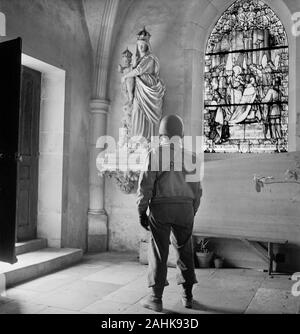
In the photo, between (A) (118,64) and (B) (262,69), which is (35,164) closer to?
(A) (118,64)

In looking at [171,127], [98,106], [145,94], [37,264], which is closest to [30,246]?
[37,264]

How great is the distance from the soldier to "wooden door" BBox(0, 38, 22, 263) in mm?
1476

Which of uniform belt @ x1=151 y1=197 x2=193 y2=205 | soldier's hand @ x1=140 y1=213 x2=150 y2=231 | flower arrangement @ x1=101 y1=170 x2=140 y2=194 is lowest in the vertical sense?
soldier's hand @ x1=140 y1=213 x2=150 y2=231

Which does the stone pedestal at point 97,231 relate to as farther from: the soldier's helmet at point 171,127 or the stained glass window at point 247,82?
the soldier's helmet at point 171,127

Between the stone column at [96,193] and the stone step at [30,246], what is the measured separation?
34.1 inches

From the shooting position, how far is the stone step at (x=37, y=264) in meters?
4.51

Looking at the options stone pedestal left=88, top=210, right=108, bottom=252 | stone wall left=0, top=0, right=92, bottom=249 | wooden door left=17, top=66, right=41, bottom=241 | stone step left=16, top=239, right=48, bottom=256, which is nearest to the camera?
stone step left=16, top=239, right=48, bottom=256

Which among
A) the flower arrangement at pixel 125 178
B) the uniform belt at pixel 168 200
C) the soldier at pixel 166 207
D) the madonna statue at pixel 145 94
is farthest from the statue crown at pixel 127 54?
the uniform belt at pixel 168 200

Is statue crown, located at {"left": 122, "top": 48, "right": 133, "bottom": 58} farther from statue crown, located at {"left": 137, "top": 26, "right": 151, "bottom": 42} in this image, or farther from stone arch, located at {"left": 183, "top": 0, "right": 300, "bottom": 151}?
stone arch, located at {"left": 183, "top": 0, "right": 300, "bottom": 151}

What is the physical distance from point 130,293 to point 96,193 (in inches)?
106

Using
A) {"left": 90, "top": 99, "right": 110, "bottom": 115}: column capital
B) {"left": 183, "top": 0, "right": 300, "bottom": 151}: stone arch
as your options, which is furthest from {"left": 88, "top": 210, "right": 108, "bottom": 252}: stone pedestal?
{"left": 183, "top": 0, "right": 300, "bottom": 151}: stone arch

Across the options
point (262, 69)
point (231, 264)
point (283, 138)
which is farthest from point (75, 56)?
point (231, 264)

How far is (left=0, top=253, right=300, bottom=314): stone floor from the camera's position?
12.2 feet

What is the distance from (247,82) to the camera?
21.4 ft
